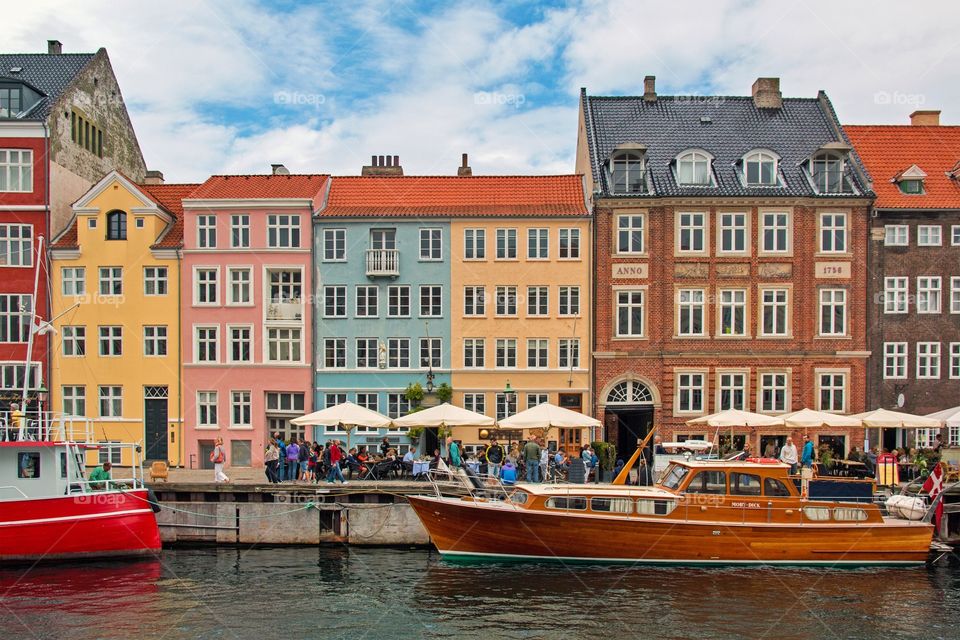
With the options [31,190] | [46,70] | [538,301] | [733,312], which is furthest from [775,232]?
[46,70]

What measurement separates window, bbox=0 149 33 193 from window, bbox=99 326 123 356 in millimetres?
6927

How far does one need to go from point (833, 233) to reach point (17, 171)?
1385 inches

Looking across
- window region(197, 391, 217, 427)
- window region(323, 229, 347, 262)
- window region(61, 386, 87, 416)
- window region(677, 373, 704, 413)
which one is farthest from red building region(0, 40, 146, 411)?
window region(677, 373, 704, 413)

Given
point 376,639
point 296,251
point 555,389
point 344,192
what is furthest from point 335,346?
point 376,639

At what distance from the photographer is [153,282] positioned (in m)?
39.6

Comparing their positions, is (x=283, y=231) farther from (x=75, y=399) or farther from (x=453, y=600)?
(x=453, y=600)

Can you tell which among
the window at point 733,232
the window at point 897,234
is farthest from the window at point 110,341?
the window at point 897,234

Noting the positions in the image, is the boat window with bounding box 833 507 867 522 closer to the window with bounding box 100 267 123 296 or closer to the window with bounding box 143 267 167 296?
the window with bounding box 143 267 167 296

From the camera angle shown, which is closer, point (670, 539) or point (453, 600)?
point (453, 600)

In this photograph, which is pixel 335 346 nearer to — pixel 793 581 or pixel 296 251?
pixel 296 251

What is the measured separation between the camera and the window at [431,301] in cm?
3928

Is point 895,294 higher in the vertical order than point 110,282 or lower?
lower

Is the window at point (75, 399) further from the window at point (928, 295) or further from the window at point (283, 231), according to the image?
the window at point (928, 295)

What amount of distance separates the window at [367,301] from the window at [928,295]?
911 inches
